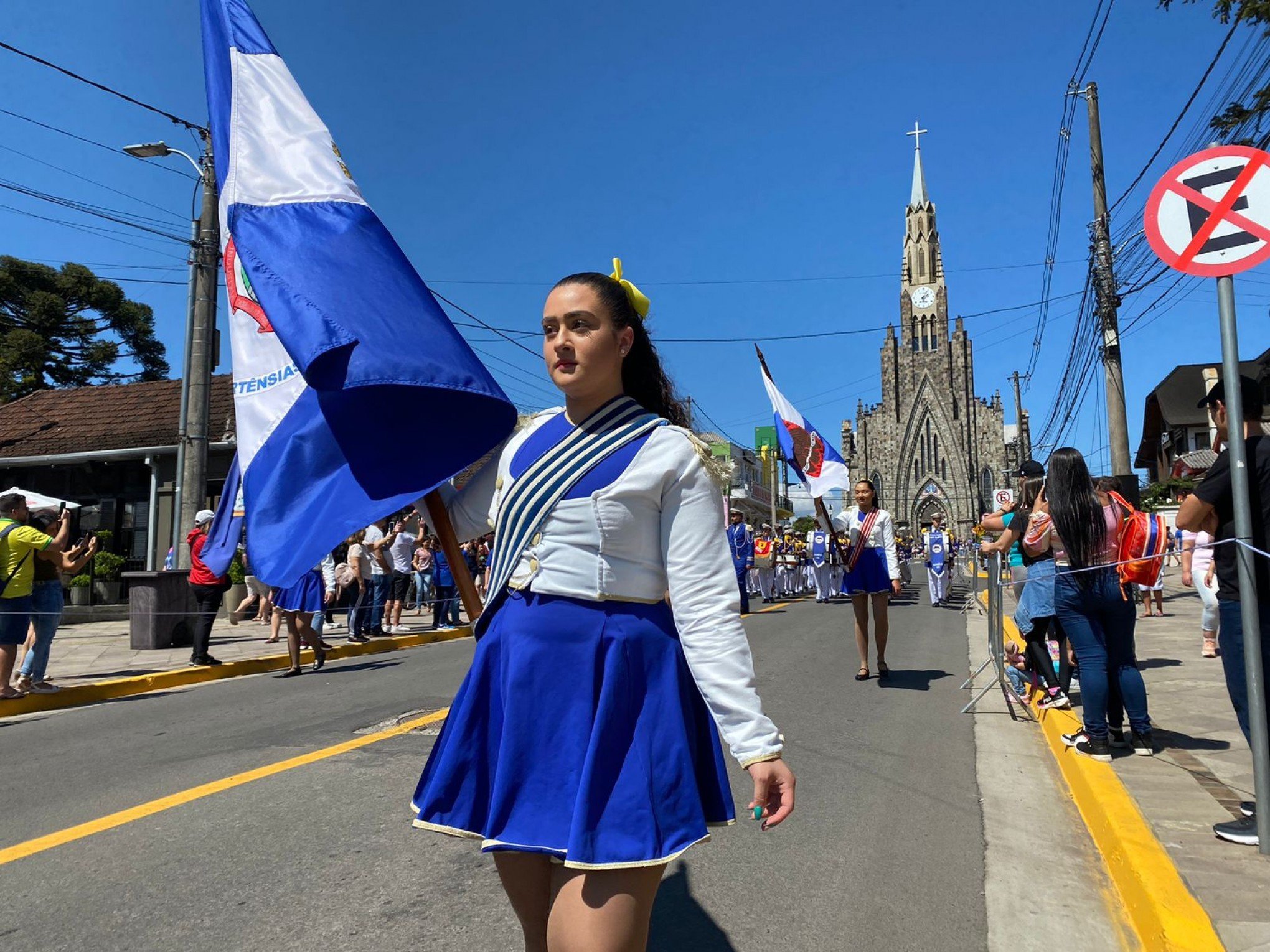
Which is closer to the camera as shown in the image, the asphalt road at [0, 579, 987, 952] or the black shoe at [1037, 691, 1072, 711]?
the asphalt road at [0, 579, 987, 952]

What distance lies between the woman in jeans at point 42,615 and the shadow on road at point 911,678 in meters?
7.58

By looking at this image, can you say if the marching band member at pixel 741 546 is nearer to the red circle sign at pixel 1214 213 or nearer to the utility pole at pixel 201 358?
the utility pole at pixel 201 358

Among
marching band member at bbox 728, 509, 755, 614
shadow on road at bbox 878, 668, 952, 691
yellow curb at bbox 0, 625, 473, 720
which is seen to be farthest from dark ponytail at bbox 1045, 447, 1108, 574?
marching band member at bbox 728, 509, 755, 614

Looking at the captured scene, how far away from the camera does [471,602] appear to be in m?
2.20

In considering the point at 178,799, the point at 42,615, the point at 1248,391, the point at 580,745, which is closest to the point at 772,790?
the point at 580,745

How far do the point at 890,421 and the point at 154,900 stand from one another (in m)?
98.0

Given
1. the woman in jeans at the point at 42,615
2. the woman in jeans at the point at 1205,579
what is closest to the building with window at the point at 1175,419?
the woman in jeans at the point at 1205,579

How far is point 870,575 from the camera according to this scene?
28.6 feet

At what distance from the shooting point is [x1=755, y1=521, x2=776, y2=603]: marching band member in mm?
23672

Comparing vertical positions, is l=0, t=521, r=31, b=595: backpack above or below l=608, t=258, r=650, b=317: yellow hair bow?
below

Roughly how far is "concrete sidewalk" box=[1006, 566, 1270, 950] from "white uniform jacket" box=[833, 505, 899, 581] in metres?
1.90

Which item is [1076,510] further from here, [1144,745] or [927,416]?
[927,416]

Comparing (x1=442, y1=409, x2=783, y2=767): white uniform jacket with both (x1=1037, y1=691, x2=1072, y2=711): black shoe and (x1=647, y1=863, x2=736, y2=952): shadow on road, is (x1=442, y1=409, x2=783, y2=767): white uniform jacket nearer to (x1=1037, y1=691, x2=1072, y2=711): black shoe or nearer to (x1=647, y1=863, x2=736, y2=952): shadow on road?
(x1=647, y1=863, x2=736, y2=952): shadow on road

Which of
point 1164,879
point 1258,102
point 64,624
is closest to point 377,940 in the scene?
point 1164,879
